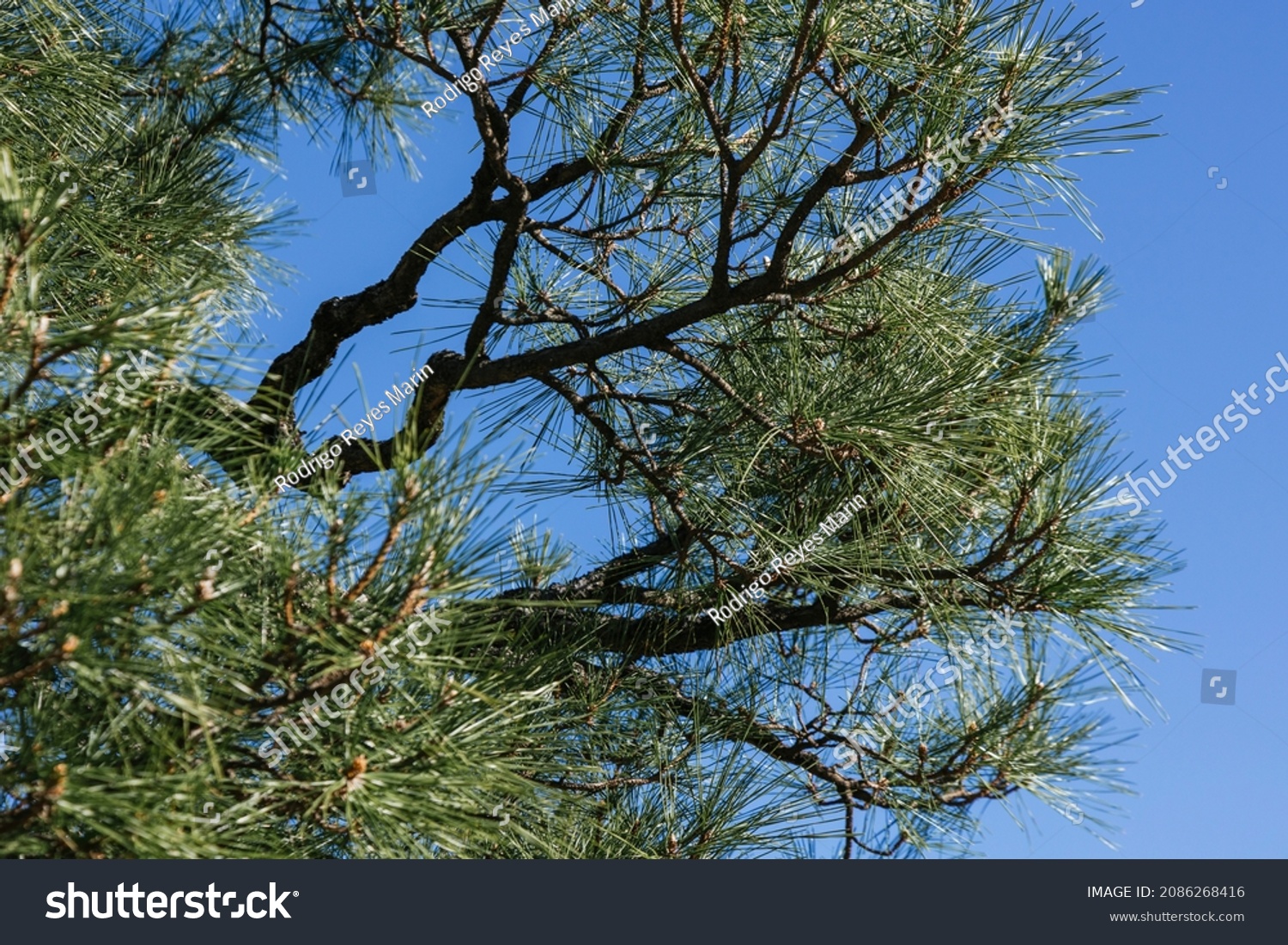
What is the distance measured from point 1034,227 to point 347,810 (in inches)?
27.9

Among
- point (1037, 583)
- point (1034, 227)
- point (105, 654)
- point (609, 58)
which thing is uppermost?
point (609, 58)

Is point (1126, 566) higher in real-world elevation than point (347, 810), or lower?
higher

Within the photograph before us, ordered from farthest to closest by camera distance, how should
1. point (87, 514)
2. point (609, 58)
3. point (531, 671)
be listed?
point (609, 58)
point (531, 671)
point (87, 514)

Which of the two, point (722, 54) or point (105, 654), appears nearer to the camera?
point (105, 654)

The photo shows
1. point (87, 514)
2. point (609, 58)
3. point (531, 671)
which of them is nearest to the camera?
point (87, 514)

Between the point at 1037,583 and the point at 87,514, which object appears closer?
the point at 87,514

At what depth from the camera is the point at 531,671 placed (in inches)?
32.2

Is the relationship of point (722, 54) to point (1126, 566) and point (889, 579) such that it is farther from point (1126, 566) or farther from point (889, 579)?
point (1126, 566)

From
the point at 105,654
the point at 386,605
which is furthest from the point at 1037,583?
the point at 105,654


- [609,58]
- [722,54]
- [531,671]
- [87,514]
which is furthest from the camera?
[609,58]

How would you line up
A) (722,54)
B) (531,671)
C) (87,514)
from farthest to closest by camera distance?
1. (722,54)
2. (531,671)
3. (87,514)

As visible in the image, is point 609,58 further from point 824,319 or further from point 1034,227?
point 1034,227
